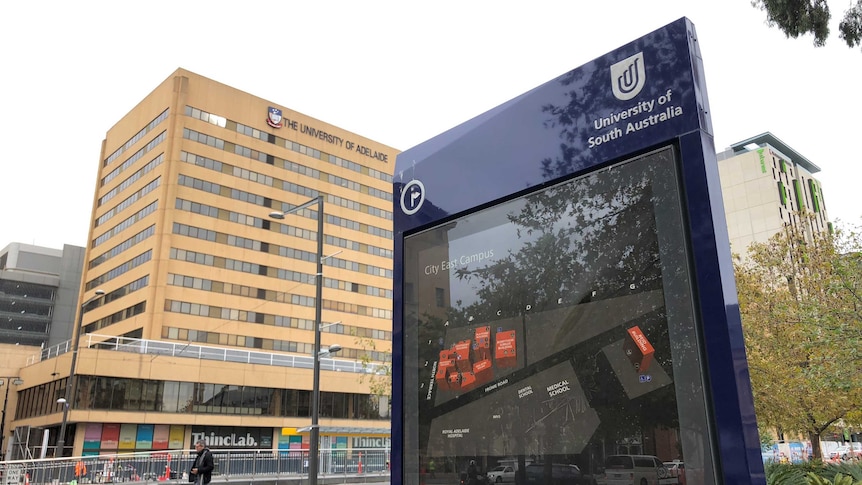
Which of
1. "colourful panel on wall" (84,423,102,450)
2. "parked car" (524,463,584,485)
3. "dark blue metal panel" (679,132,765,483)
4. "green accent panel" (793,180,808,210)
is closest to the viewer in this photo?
"dark blue metal panel" (679,132,765,483)

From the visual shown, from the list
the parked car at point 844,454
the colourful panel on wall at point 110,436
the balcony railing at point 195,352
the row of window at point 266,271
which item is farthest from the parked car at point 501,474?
the row of window at point 266,271

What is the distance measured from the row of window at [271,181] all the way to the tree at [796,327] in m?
53.1

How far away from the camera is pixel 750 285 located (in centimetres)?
2752

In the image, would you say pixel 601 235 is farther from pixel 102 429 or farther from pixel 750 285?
pixel 102 429

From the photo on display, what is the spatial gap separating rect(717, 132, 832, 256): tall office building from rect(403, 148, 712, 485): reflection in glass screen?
9815 centimetres

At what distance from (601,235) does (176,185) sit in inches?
2533

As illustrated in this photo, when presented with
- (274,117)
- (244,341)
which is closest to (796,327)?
(244,341)

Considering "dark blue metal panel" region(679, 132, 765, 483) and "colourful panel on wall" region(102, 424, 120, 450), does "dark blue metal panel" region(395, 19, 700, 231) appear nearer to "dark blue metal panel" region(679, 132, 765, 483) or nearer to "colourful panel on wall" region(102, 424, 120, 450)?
"dark blue metal panel" region(679, 132, 765, 483)

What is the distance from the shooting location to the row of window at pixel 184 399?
46.1 m

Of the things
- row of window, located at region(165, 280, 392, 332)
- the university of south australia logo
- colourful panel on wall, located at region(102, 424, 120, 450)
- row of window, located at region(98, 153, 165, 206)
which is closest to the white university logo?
colourful panel on wall, located at region(102, 424, 120, 450)

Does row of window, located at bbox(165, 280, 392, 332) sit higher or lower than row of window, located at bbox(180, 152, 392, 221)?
lower

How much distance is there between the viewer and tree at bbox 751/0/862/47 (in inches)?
348

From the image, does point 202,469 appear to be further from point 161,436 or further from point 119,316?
point 119,316

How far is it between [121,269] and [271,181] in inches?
709
